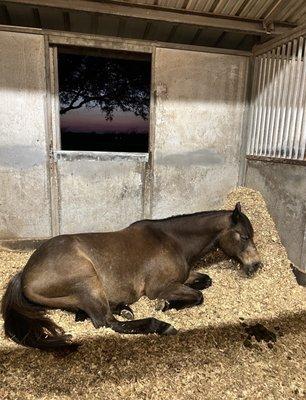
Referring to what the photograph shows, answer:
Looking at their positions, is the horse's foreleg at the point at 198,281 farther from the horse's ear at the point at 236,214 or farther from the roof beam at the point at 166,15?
the roof beam at the point at 166,15

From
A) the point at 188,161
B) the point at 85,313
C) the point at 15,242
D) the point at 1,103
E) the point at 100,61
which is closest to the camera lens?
the point at 85,313

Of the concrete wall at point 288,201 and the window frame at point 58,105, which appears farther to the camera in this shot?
the window frame at point 58,105

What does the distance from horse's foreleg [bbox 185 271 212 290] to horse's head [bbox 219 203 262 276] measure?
43 cm

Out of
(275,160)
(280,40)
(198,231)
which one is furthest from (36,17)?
(275,160)

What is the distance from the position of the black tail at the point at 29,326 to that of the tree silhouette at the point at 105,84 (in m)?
3.25

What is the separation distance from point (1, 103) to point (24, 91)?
32cm

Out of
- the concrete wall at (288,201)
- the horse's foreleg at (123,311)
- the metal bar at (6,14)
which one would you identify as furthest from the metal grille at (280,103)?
the metal bar at (6,14)

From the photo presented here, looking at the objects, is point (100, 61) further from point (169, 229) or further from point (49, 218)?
point (169, 229)

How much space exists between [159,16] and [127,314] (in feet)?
11.3

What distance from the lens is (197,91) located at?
4.23 metres

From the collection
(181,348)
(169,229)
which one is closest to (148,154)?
(169,229)

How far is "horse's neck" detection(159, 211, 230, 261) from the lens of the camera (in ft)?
9.57

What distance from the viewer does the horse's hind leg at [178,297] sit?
2654 millimetres

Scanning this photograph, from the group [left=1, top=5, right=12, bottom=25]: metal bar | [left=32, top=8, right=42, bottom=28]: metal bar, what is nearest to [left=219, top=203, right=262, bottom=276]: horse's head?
[left=32, top=8, right=42, bottom=28]: metal bar
